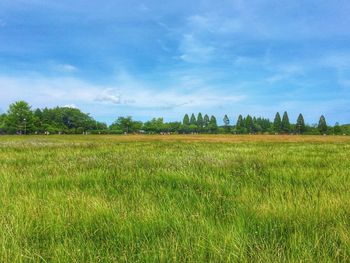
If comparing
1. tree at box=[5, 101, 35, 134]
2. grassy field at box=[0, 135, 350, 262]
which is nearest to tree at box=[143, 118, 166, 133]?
tree at box=[5, 101, 35, 134]

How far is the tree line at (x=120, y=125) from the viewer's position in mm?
107269

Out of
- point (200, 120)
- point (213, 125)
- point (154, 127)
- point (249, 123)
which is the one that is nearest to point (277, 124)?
point (249, 123)

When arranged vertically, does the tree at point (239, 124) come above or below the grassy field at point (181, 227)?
above

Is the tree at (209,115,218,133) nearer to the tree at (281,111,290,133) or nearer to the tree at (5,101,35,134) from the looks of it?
the tree at (281,111,290,133)

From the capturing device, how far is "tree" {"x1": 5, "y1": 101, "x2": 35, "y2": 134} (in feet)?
341

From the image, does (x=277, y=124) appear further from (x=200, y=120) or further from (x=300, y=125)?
(x=200, y=120)

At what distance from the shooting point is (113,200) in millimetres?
3725

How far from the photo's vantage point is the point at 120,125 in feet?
556

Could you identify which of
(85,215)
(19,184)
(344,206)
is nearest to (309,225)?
(344,206)

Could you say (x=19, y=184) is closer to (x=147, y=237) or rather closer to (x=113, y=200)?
(x=113, y=200)

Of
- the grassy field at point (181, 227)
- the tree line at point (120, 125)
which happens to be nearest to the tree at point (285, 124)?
the tree line at point (120, 125)

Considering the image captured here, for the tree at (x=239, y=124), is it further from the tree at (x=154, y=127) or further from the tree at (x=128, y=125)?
the tree at (x=128, y=125)

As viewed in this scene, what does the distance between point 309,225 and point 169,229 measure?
140 centimetres

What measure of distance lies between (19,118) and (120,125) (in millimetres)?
69707
